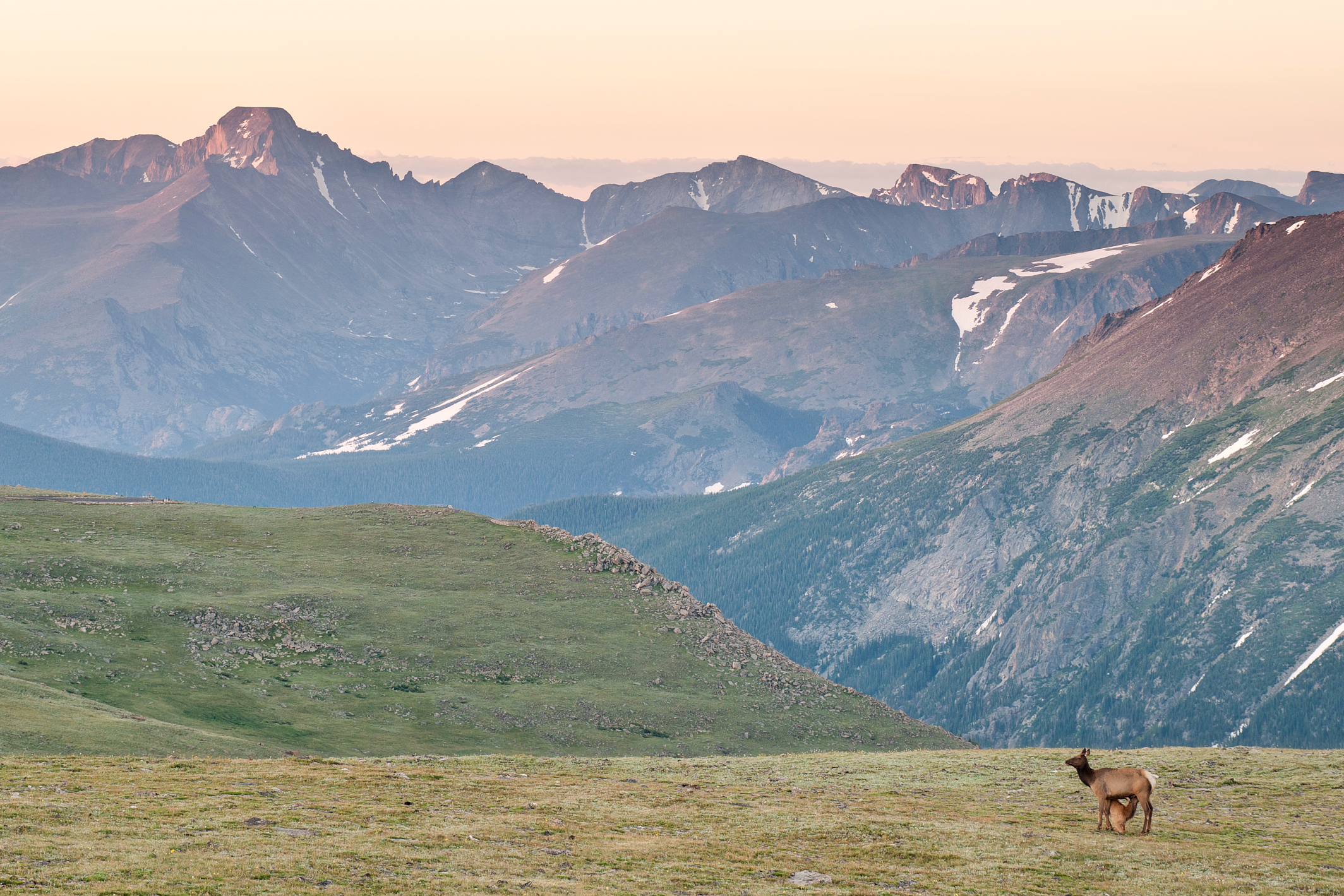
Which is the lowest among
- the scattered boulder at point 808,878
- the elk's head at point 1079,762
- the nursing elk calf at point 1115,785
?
the scattered boulder at point 808,878

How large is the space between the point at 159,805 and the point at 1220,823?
1562 inches

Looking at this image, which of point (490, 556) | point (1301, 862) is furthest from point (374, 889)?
point (490, 556)

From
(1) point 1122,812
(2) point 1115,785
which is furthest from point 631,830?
(1) point 1122,812

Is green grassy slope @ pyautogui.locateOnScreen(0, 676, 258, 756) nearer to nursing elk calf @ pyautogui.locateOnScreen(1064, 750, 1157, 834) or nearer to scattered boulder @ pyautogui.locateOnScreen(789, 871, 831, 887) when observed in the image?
scattered boulder @ pyautogui.locateOnScreen(789, 871, 831, 887)

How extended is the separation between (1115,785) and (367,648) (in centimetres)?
6469

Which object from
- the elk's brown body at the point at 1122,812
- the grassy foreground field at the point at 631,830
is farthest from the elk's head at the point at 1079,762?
the grassy foreground field at the point at 631,830

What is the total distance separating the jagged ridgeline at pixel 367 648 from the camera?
79.6 metres

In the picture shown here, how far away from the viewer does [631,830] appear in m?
45.9

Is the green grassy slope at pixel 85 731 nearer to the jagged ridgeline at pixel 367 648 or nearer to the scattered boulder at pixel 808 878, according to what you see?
the jagged ridgeline at pixel 367 648

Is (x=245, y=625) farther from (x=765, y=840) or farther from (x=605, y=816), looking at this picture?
(x=765, y=840)

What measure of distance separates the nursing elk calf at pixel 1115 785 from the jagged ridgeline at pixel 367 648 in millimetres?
43989

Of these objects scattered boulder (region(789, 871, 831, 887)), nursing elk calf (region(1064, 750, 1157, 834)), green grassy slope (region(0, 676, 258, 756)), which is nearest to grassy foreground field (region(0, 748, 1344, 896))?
scattered boulder (region(789, 871, 831, 887))

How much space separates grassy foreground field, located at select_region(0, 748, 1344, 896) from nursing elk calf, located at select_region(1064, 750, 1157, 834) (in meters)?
0.95

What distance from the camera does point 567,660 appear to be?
101 m
